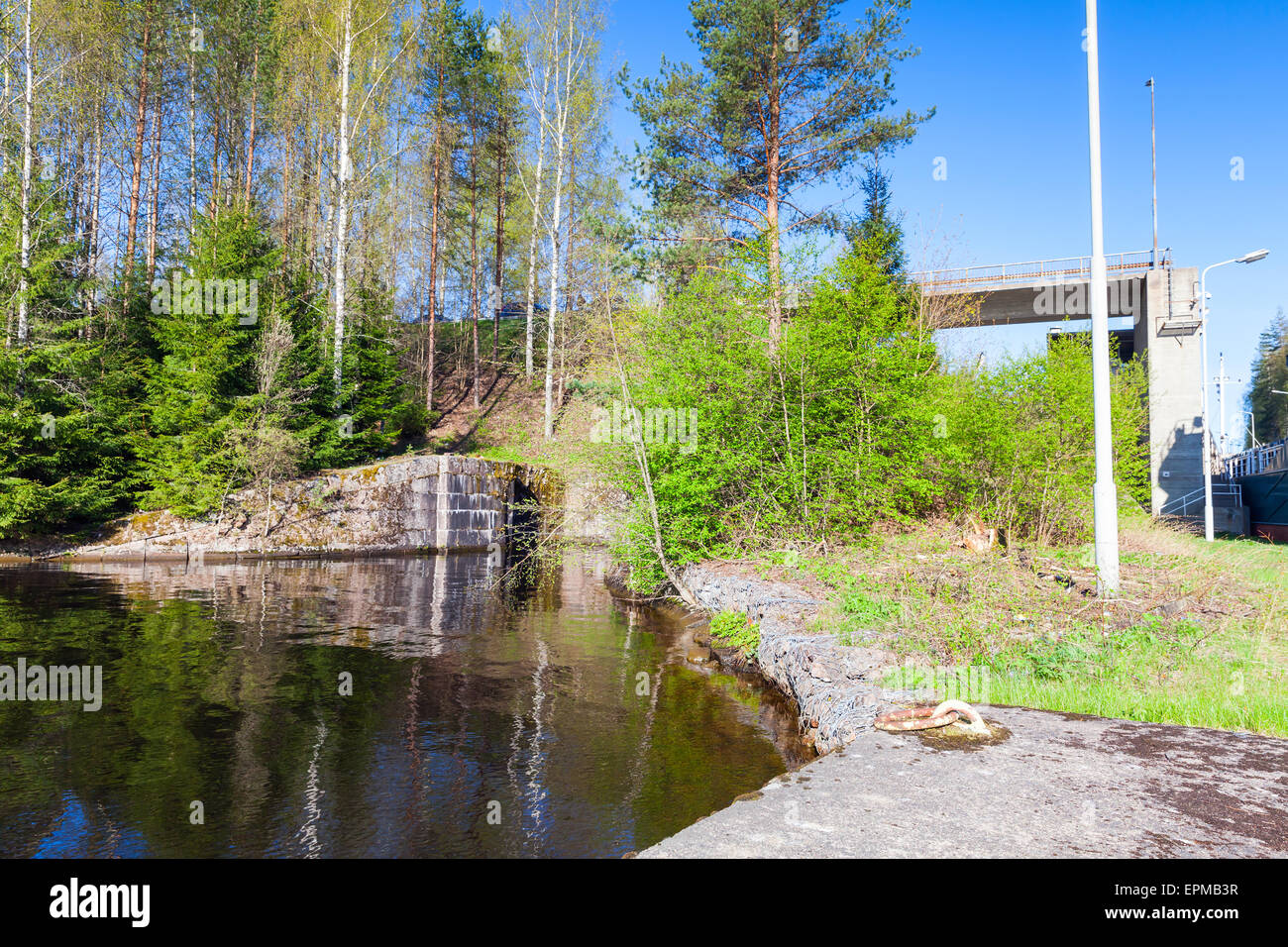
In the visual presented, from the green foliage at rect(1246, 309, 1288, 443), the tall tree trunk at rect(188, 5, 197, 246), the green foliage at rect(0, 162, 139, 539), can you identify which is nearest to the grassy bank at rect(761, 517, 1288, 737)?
the green foliage at rect(0, 162, 139, 539)

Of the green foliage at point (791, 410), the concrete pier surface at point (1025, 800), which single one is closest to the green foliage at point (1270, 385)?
the green foliage at point (791, 410)

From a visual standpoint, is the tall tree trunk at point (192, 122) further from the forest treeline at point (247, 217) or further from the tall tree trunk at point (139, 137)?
the tall tree trunk at point (139, 137)

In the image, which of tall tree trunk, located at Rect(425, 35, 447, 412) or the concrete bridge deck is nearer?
the concrete bridge deck

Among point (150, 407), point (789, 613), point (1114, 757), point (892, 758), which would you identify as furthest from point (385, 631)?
point (150, 407)

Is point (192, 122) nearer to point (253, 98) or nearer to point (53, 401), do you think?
point (253, 98)

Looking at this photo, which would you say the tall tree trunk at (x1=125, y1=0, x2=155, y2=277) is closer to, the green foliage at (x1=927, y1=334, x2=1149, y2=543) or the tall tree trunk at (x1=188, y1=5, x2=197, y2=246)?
the tall tree trunk at (x1=188, y1=5, x2=197, y2=246)

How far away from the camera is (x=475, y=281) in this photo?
37312 millimetres

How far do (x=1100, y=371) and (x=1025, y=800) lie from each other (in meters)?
5.83

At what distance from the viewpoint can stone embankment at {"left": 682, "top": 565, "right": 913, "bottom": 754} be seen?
20.0 feet

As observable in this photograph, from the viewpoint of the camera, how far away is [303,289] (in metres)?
27.9

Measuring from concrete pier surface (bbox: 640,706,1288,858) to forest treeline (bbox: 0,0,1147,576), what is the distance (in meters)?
8.23

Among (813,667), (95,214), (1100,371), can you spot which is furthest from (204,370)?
(1100,371)
